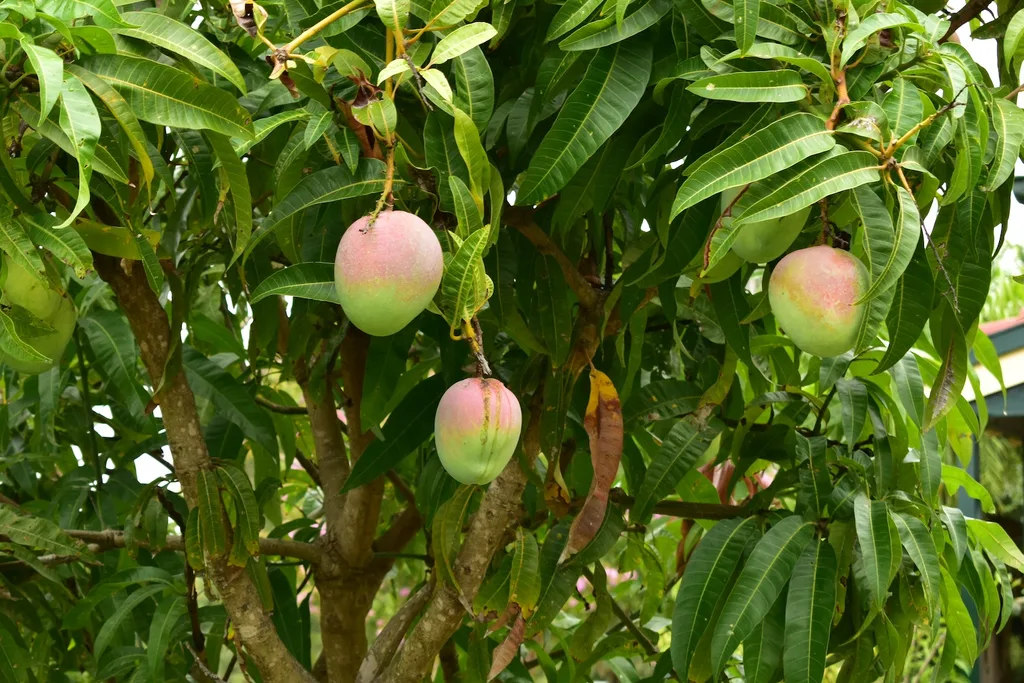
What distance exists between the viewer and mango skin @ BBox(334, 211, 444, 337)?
699mm

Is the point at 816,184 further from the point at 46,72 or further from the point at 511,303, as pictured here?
the point at 46,72

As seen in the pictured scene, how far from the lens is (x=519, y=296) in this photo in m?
1.05

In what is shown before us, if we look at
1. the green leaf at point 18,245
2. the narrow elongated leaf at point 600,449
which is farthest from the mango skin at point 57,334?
the narrow elongated leaf at point 600,449

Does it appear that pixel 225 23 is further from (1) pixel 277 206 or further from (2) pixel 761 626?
(2) pixel 761 626

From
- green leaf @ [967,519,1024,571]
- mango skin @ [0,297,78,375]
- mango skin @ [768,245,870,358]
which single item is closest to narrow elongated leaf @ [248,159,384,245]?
mango skin @ [0,297,78,375]

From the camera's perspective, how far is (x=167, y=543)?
1282 mm

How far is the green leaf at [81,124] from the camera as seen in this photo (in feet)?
2.04

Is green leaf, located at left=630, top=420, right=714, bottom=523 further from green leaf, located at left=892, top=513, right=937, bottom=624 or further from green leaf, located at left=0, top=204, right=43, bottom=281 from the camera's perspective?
green leaf, located at left=0, top=204, right=43, bottom=281

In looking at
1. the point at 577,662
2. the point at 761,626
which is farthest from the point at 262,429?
the point at 761,626

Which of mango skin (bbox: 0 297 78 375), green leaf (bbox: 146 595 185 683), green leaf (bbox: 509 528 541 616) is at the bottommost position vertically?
green leaf (bbox: 146 595 185 683)

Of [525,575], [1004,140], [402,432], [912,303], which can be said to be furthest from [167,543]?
[1004,140]

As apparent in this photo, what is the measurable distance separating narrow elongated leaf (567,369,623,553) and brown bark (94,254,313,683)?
37 cm

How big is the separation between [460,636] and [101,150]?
0.89m

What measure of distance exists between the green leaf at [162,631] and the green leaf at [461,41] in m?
0.80
